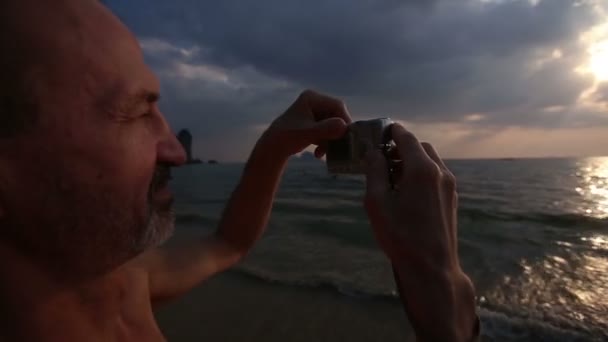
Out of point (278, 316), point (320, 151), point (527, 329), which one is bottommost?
point (278, 316)

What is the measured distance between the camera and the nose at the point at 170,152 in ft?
4.43

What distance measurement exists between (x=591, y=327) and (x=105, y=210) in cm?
431

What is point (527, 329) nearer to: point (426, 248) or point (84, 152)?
point (426, 248)

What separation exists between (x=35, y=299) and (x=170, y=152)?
66cm

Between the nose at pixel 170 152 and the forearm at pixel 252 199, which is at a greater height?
the nose at pixel 170 152

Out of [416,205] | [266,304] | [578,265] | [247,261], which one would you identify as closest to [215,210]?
[247,261]

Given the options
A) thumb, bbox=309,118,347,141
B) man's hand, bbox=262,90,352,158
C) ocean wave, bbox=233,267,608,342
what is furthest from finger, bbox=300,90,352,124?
ocean wave, bbox=233,267,608,342

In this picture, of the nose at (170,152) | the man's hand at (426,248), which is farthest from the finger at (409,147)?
the nose at (170,152)

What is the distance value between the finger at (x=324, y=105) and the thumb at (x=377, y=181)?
70cm

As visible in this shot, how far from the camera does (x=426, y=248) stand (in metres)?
0.92

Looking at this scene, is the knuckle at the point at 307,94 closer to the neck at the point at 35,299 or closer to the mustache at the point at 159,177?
the mustache at the point at 159,177

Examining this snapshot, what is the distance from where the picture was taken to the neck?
1.22 m

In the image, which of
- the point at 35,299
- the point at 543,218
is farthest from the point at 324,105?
the point at 543,218

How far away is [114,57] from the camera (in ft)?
4.11
